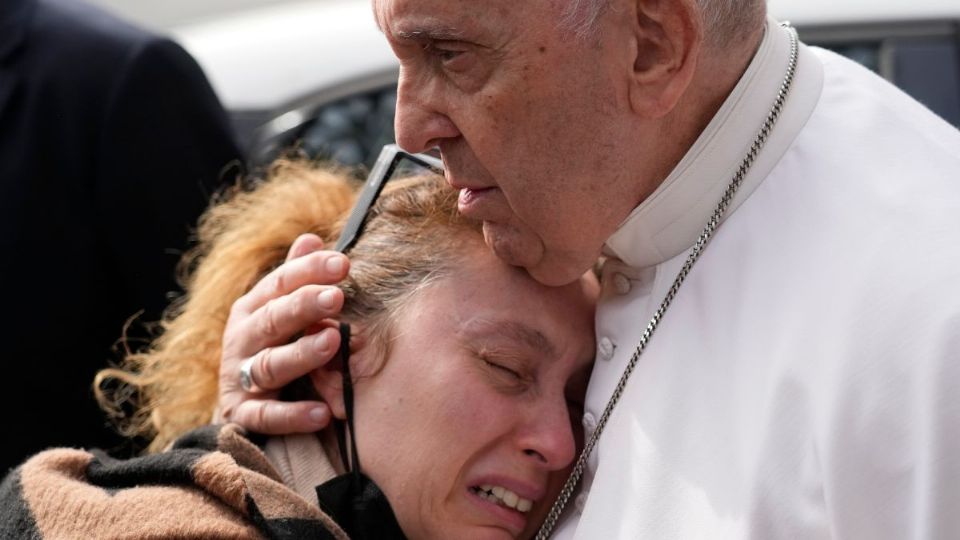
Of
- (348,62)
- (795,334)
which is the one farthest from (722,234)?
(348,62)

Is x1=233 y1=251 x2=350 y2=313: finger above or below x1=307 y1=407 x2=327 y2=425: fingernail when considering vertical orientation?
above

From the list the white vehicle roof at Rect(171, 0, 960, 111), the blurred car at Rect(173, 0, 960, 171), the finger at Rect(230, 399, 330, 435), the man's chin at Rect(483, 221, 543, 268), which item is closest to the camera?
the man's chin at Rect(483, 221, 543, 268)

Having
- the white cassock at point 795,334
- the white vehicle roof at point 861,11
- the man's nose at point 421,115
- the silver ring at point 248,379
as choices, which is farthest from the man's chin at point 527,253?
the white vehicle roof at point 861,11

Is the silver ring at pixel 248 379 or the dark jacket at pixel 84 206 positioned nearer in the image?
the silver ring at pixel 248 379

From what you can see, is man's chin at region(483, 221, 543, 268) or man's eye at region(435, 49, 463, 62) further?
man's chin at region(483, 221, 543, 268)

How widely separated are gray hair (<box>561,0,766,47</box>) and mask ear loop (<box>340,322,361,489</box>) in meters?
0.83

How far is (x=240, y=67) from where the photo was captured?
4.69 metres

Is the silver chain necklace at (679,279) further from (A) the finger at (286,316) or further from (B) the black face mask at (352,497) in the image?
(A) the finger at (286,316)

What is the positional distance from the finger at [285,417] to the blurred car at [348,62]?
3.48 ft

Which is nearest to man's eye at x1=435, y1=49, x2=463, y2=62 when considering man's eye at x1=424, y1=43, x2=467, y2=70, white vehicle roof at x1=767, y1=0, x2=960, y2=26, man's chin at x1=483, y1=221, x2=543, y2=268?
man's eye at x1=424, y1=43, x2=467, y2=70

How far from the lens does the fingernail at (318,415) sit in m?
2.77

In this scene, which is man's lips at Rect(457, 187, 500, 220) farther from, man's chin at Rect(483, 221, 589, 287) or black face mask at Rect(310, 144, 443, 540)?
black face mask at Rect(310, 144, 443, 540)

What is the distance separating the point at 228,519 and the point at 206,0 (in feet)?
30.4

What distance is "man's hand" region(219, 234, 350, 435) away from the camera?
109 inches
